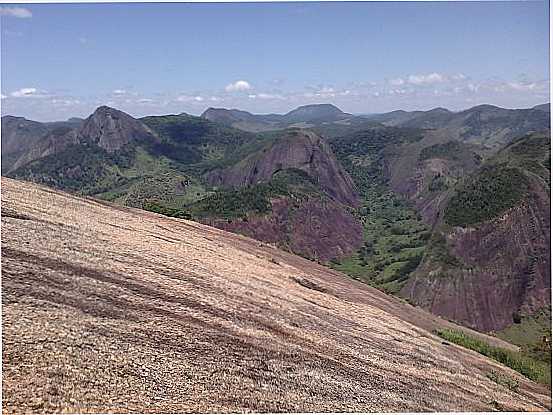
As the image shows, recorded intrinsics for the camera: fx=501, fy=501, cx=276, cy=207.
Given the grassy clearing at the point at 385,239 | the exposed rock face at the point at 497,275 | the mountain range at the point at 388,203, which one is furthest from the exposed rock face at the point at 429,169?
the exposed rock face at the point at 497,275

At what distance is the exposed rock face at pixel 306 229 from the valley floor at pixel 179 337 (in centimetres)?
6036

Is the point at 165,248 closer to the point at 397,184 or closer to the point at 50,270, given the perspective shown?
the point at 50,270

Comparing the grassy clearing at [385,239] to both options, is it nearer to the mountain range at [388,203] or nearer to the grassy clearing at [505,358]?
the mountain range at [388,203]

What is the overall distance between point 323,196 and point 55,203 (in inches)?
3824

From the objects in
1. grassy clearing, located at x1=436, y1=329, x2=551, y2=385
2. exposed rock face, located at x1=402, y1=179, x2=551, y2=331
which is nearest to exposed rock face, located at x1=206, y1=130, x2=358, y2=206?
exposed rock face, located at x1=402, y1=179, x2=551, y2=331

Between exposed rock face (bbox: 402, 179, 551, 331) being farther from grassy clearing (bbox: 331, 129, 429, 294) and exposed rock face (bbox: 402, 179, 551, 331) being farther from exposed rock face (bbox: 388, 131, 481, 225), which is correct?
exposed rock face (bbox: 388, 131, 481, 225)

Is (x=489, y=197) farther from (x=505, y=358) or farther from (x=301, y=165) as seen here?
(x=301, y=165)

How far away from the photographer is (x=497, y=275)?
62.9 meters

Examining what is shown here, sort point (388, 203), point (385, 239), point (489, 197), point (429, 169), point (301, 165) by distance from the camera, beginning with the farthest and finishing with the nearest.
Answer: point (429, 169) < point (388, 203) < point (301, 165) < point (385, 239) < point (489, 197)

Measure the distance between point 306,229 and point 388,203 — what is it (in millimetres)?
58491

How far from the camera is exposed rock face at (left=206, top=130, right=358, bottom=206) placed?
137750mm

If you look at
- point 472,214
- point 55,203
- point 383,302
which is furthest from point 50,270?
point 472,214

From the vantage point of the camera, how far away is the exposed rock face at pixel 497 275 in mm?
60188

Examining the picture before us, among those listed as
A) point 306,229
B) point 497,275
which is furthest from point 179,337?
point 306,229
